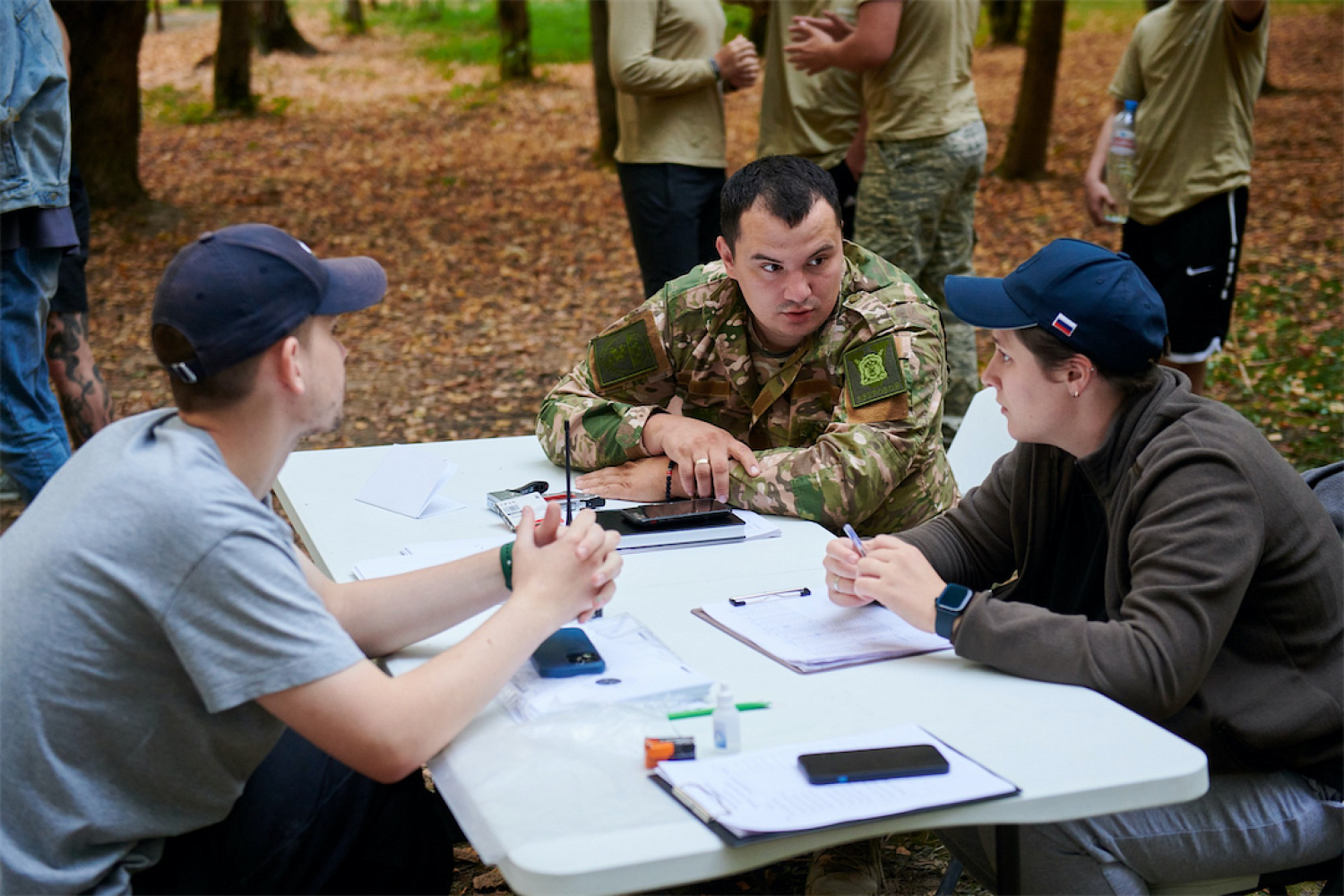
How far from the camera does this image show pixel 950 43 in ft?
14.8

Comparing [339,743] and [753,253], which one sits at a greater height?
[753,253]

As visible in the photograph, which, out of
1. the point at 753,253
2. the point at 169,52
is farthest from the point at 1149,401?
the point at 169,52

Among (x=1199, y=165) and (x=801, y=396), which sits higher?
(x=1199, y=165)

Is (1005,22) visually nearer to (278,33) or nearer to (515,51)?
(515,51)

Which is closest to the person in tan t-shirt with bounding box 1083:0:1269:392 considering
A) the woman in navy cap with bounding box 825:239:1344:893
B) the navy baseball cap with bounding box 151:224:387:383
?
the woman in navy cap with bounding box 825:239:1344:893

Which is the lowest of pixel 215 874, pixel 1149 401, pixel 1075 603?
pixel 215 874

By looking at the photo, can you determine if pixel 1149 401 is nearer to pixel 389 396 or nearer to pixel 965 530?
pixel 965 530

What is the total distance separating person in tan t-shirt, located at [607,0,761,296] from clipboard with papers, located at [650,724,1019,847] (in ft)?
11.1

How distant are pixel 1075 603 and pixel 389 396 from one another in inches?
176

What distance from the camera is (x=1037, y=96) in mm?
9156

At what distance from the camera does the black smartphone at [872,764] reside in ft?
4.67

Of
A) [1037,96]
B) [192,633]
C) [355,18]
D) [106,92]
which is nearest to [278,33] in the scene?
[355,18]

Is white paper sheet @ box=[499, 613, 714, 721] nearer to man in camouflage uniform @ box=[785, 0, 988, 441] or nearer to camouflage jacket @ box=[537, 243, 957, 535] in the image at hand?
camouflage jacket @ box=[537, 243, 957, 535]

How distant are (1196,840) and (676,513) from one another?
1134mm
